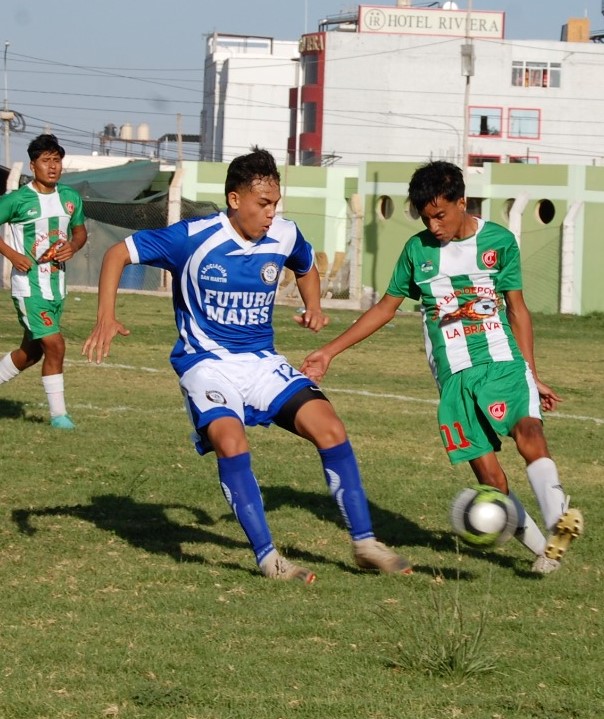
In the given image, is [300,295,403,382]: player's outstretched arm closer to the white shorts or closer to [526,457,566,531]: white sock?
the white shorts

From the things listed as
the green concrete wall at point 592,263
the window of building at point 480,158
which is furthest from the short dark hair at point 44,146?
the window of building at point 480,158

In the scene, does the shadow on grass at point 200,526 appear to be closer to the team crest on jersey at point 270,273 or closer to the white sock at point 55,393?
the team crest on jersey at point 270,273

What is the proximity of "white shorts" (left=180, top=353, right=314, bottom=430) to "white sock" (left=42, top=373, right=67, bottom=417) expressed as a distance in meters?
4.46

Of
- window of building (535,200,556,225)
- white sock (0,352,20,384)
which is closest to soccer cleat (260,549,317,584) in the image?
white sock (0,352,20,384)

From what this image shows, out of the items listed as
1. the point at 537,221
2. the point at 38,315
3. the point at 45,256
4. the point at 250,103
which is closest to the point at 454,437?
the point at 38,315

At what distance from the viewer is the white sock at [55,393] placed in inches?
423

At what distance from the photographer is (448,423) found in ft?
22.1

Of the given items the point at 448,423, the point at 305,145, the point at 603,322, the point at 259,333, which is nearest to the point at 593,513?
the point at 448,423

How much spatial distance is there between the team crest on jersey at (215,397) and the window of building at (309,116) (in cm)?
8345

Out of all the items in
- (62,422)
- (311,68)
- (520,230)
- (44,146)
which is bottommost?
(62,422)

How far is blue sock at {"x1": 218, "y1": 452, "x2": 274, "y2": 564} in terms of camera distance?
20.5 feet

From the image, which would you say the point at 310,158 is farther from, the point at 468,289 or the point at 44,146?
the point at 468,289

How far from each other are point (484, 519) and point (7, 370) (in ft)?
19.5

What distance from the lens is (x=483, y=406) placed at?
6.63 m
